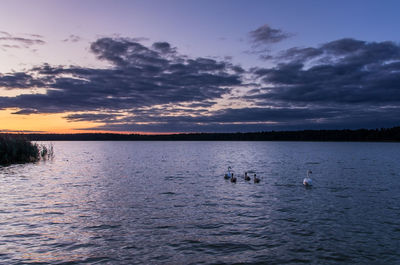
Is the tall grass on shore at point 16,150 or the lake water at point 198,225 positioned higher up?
the tall grass on shore at point 16,150

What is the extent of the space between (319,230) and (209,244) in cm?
564

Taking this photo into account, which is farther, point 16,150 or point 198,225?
point 16,150

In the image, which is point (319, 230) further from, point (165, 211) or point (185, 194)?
point (185, 194)

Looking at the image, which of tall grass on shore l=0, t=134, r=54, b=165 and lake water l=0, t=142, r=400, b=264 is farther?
tall grass on shore l=0, t=134, r=54, b=165

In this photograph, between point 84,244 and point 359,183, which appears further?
point 359,183

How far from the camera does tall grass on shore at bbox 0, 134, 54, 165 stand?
42969 mm

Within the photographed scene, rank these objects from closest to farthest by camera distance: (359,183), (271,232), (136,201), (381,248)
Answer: (381,248)
(271,232)
(136,201)
(359,183)

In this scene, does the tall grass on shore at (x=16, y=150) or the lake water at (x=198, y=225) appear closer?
the lake water at (x=198, y=225)

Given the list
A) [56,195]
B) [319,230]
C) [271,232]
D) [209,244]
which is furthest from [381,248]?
[56,195]

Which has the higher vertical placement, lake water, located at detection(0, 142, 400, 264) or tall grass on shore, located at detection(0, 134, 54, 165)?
tall grass on shore, located at detection(0, 134, 54, 165)

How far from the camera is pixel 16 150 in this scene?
44.3 meters

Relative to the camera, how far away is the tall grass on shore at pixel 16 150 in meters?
43.0

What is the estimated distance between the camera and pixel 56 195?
75.3 feet

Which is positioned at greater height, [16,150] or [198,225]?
[16,150]
